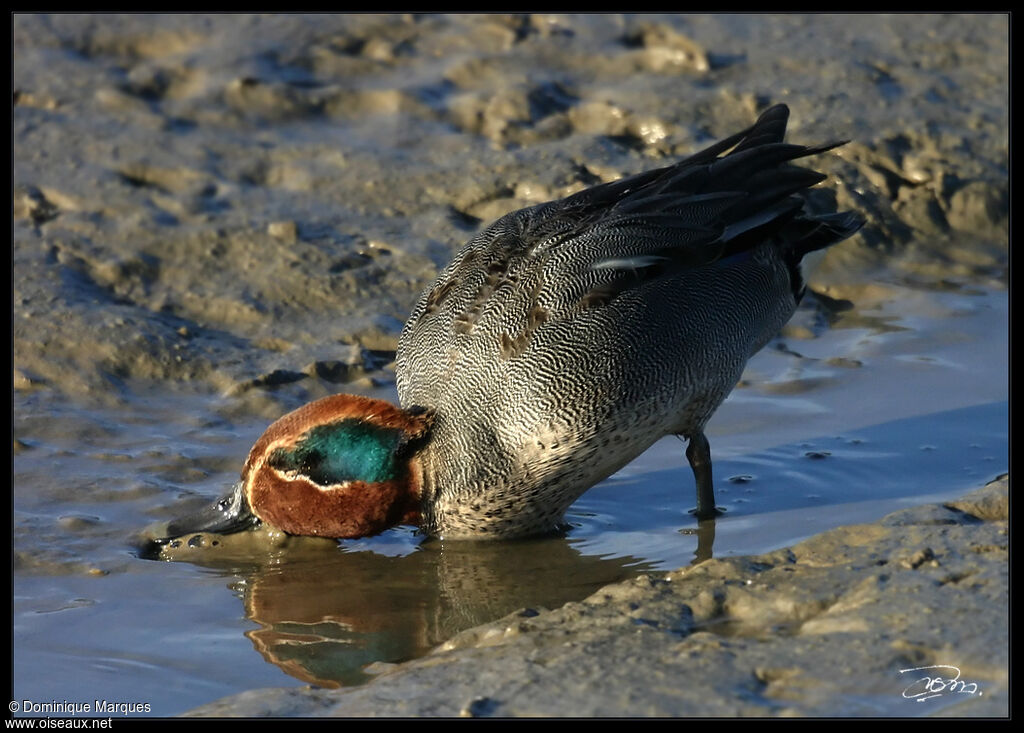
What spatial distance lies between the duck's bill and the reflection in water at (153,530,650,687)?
98 mm

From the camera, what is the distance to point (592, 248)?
4637 mm

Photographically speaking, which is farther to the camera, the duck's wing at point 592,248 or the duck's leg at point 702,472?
the duck's leg at point 702,472

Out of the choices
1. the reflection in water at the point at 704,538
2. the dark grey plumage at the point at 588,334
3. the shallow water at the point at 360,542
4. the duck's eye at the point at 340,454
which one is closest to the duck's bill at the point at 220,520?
the shallow water at the point at 360,542

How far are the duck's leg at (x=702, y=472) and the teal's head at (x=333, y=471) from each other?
1.00m

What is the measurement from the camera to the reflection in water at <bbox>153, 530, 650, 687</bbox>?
405 centimetres

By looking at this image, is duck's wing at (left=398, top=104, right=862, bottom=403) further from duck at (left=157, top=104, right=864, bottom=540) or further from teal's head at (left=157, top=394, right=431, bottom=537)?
teal's head at (left=157, top=394, right=431, bottom=537)

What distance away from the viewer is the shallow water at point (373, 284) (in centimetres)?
442

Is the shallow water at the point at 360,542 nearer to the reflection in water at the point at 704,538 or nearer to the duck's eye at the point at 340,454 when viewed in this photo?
the reflection in water at the point at 704,538

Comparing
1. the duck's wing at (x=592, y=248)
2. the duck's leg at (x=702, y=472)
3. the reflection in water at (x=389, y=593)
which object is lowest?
the reflection in water at (x=389, y=593)

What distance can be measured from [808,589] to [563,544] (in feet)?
4.70

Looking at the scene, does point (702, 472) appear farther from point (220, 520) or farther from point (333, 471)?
point (220, 520)
